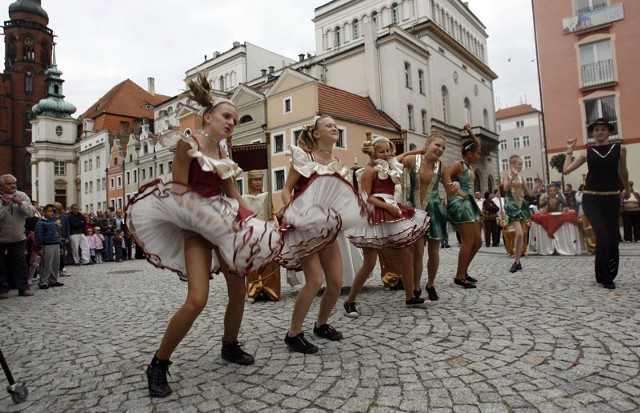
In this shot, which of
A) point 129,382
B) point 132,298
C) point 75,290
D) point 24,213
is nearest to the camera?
point 129,382

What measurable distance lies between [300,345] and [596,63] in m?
28.5

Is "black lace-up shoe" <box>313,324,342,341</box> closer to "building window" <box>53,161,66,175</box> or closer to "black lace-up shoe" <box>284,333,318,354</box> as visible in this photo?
"black lace-up shoe" <box>284,333,318,354</box>

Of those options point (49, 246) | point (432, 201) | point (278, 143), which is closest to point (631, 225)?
point (432, 201)

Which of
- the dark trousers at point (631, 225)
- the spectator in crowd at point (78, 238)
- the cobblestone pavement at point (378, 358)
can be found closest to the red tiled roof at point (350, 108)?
the spectator in crowd at point (78, 238)

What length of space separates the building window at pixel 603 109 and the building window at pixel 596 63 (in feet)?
3.31

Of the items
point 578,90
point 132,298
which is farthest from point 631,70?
point 132,298

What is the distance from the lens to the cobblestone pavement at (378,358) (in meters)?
2.71

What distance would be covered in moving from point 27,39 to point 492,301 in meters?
100

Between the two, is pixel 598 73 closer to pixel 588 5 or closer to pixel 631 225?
pixel 588 5

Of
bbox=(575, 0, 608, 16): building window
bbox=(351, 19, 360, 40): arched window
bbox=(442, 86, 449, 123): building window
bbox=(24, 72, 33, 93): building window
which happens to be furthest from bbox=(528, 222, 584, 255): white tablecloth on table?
bbox=(24, 72, 33, 93): building window

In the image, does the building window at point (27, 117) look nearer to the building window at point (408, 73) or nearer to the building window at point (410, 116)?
the building window at point (408, 73)

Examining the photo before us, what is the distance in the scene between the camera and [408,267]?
16.1 feet

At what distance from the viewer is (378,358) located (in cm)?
342

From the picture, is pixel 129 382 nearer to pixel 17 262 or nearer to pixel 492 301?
pixel 492 301
